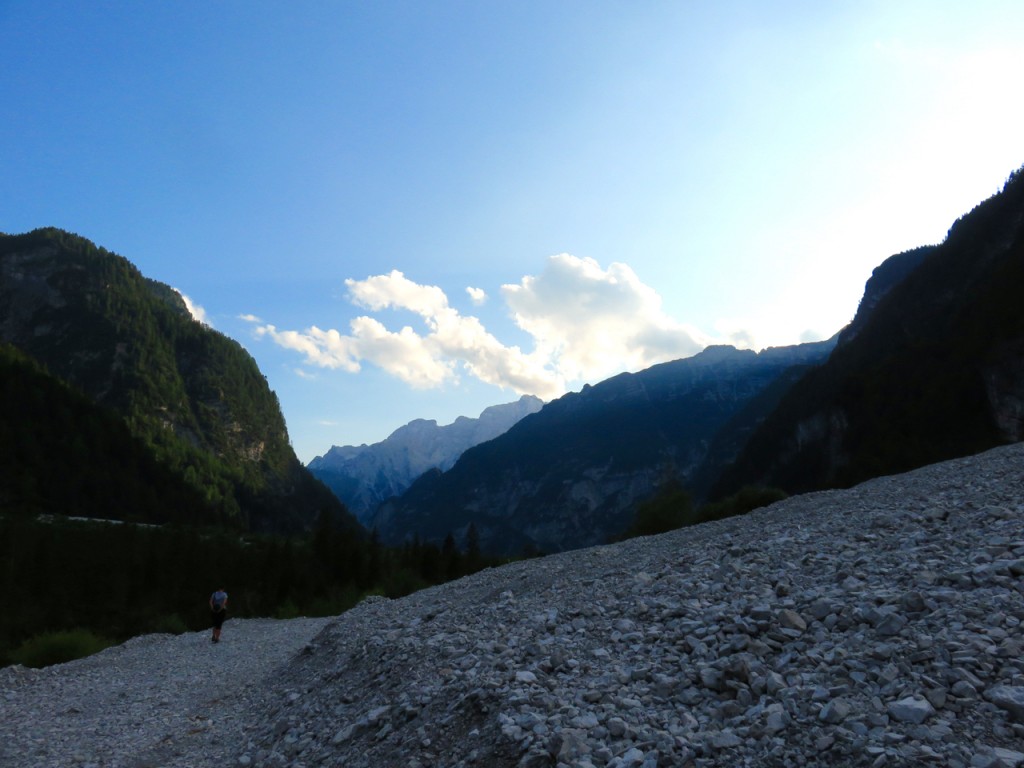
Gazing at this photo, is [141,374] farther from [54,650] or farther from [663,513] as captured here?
[54,650]

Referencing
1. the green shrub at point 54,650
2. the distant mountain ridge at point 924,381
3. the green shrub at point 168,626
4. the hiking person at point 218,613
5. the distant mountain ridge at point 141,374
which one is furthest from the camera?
the distant mountain ridge at point 141,374

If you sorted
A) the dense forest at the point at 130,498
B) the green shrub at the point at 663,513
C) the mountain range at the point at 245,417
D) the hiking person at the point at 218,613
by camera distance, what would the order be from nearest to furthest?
1. the hiking person at the point at 218,613
2. the dense forest at the point at 130,498
3. the green shrub at the point at 663,513
4. the mountain range at the point at 245,417

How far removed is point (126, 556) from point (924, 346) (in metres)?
95.5

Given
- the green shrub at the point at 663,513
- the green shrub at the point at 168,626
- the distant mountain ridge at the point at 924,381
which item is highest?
A: the distant mountain ridge at the point at 924,381

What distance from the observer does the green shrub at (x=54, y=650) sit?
862 inches

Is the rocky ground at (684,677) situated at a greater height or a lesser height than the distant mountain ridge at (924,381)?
lesser

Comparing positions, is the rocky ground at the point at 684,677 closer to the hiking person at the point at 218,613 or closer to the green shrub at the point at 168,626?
the hiking person at the point at 218,613

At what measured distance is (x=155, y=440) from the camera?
15588 cm

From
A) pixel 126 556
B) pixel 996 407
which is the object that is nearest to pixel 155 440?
pixel 126 556

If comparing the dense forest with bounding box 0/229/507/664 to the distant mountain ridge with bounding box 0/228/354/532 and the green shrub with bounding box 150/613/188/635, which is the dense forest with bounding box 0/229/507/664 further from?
the distant mountain ridge with bounding box 0/228/354/532

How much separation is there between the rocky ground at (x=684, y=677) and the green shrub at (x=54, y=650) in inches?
285

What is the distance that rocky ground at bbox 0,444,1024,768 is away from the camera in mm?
5449

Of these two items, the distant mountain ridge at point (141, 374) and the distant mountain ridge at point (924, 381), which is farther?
the distant mountain ridge at point (141, 374)

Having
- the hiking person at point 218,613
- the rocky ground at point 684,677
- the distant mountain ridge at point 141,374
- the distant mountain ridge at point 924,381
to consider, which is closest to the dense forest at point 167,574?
the hiking person at point 218,613
